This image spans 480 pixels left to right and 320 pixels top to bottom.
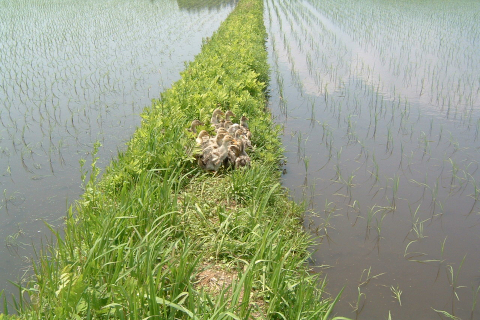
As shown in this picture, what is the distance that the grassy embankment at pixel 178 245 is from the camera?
254 centimetres

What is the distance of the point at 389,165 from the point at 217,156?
2.39 meters

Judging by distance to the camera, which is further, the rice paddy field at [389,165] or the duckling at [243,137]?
the duckling at [243,137]

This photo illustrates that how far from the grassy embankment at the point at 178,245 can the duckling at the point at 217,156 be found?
0.36ft

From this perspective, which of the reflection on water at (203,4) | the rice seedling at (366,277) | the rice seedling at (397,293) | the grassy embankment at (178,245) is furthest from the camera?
the reflection on water at (203,4)

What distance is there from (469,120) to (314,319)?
219 inches

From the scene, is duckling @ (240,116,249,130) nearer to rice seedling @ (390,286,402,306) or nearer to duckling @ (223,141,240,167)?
duckling @ (223,141,240,167)

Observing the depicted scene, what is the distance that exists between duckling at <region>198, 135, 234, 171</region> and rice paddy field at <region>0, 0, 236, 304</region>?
1402mm

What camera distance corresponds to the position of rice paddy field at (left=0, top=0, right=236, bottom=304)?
15.0 ft

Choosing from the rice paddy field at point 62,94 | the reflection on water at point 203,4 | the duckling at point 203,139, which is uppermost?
the duckling at point 203,139

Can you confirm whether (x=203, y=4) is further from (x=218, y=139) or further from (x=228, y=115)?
(x=218, y=139)

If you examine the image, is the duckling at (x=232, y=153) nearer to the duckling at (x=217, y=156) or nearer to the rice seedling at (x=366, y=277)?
the duckling at (x=217, y=156)

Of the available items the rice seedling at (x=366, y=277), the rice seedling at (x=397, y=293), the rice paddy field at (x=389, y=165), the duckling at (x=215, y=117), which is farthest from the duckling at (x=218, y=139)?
the rice seedling at (x=397, y=293)

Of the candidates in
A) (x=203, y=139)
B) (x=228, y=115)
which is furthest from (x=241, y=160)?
(x=228, y=115)

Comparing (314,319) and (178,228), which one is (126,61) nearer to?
(178,228)
